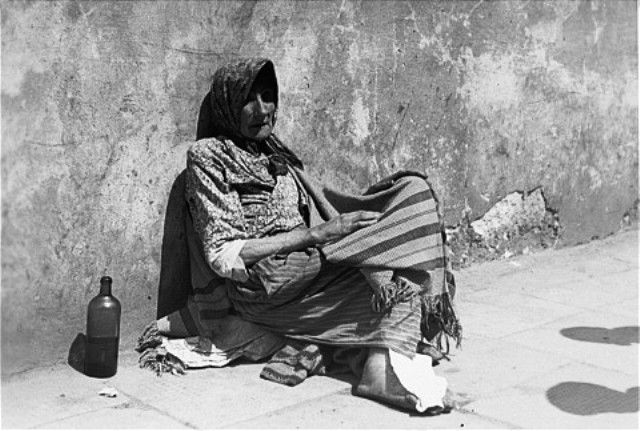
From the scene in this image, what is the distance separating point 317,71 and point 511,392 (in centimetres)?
192

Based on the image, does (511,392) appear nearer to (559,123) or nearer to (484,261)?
(484,261)

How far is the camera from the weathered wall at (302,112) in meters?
3.50

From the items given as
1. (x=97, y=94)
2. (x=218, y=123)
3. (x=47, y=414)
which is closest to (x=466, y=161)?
(x=218, y=123)

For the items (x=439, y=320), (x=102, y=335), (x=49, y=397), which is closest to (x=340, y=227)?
(x=439, y=320)

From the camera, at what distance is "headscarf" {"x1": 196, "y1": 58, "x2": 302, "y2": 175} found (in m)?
3.78

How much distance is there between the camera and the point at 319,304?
144 inches

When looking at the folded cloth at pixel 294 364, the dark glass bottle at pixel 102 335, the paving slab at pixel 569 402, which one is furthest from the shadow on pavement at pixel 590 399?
the dark glass bottle at pixel 102 335

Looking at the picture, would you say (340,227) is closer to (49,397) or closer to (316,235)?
(316,235)

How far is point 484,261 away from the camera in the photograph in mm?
5605

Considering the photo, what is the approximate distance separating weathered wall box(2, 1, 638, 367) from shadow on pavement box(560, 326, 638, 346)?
4.18 feet

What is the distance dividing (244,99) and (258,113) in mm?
85

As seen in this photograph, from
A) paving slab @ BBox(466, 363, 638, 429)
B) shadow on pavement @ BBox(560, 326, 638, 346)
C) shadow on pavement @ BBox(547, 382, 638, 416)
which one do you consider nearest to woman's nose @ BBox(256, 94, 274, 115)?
paving slab @ BBox(466, 363, 638, 429)

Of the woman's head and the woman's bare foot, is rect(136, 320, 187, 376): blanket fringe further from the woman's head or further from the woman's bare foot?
the woman's head

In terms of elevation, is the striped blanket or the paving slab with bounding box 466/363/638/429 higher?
the striped blanket
